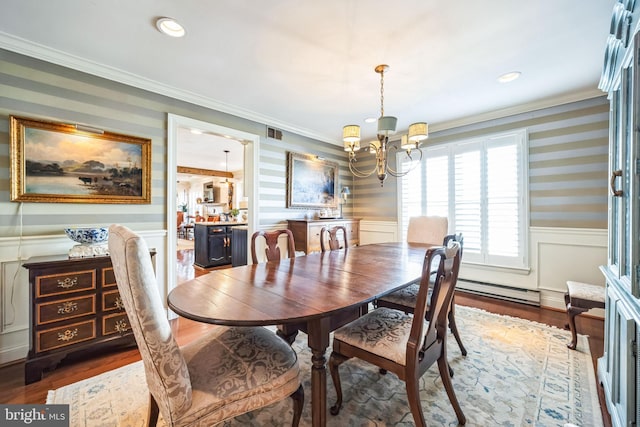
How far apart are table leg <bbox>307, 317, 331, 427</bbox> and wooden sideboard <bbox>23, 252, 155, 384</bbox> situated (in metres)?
1.93

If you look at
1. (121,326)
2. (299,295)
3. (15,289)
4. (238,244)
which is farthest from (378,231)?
(15,289)

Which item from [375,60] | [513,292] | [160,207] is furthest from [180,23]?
[513,292]

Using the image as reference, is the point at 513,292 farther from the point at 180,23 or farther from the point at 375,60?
the point at 180,23

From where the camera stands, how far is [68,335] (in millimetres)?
1980

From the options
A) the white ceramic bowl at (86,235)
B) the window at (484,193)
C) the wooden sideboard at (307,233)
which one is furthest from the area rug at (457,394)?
the wooden sideboard at (307,233)

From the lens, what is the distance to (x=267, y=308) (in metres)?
1.13

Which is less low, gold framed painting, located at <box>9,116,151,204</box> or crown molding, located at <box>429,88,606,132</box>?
crown molding, located at <box>429,88,606,132</box>

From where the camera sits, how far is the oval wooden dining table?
3.52 ft

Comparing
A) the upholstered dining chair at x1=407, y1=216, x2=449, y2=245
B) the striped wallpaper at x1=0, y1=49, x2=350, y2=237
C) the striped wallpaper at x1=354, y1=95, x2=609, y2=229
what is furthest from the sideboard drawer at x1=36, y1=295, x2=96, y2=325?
the striped wallpaper at x1=354, y1=95, x2=609, y2=229

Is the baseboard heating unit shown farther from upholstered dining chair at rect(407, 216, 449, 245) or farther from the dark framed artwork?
the dark framed artwork

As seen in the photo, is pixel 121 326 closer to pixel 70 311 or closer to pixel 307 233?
pixel 70 311

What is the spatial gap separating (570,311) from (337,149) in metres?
3.92

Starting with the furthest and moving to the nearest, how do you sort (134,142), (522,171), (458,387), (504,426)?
(522,171)
(134,142)
(458,387)
(504,426)

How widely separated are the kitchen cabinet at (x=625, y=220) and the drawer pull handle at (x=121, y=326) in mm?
3189
